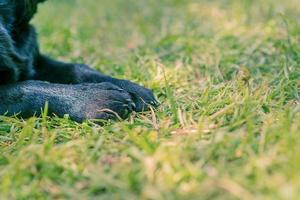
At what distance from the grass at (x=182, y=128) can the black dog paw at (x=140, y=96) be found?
0.06 meters

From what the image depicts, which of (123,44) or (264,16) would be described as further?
(264,16)

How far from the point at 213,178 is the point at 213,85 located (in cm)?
123

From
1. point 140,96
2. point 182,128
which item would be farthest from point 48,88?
point 182,128

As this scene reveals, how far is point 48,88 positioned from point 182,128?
0.69m

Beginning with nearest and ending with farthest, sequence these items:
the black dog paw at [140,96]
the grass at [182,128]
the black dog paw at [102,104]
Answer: the grass at [182,128]
the black dog paw at [102,104]
the black dog paw at [140,96]

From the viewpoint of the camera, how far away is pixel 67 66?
296 centimetres

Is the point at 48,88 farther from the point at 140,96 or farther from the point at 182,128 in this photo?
the point at 182,128

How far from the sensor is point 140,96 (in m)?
2.51

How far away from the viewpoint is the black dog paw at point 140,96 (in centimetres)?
247

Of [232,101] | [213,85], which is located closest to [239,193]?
[232,101]

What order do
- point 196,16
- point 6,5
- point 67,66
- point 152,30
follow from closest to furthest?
point 6,5 < point 67,66 < point 152,30 < point 196,16

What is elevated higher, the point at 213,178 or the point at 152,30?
the point at 213,178

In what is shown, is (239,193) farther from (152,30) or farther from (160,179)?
(152,30)

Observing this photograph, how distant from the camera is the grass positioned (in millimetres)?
1642
